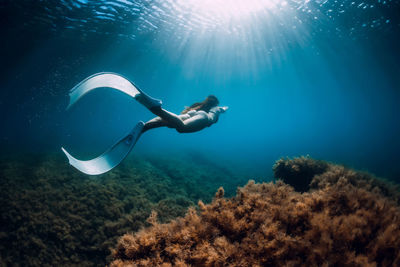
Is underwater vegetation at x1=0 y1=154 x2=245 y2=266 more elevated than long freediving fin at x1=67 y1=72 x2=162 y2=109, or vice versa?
long freediving fin at x1=67 y1=72 x2=162 y2=109

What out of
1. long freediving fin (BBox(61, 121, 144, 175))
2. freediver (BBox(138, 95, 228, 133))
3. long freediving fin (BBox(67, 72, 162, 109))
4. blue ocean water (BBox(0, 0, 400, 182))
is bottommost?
long freediving fin (BBox(61, 121, 144, 175))

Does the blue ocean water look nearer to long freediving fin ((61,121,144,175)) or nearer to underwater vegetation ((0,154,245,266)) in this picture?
underwater vegetation ((0,154,245,266))

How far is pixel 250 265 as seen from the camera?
1.85 metres

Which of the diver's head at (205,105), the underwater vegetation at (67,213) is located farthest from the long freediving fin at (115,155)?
the underwater vegetation at (67,213)

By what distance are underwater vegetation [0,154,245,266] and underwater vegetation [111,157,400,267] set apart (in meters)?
3.62

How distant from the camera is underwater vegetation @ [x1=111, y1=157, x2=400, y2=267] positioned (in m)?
1.82

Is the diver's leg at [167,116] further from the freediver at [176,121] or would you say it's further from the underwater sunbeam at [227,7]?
the underwater sunbeam at [227,7]

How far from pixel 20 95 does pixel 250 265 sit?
61.7m

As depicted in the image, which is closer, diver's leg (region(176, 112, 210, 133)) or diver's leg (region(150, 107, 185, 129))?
diver's leg (region(150, 107, 185, 129))

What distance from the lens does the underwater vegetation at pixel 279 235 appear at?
1816 millimetres

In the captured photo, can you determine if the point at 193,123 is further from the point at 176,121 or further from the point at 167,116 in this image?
the point at 167,116

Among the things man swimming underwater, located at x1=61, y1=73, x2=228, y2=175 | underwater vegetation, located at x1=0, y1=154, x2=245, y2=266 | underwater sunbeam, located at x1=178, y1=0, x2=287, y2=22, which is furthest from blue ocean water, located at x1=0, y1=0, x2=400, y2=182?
man swimming underwater, located at x1=61, y1=73, x2=228, y2=175

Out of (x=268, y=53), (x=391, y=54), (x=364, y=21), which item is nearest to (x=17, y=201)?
(x=364, y=21)

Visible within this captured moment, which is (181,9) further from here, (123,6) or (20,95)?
(20,95)
